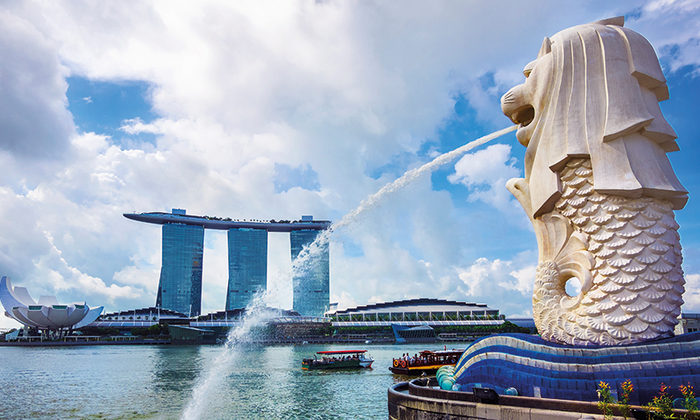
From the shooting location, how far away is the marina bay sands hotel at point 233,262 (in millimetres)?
147250

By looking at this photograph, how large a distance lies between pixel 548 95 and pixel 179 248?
149 m

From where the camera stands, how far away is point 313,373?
38.5 m

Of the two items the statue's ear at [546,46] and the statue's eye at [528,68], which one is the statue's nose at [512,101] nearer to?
the statue's eye at [528,68]

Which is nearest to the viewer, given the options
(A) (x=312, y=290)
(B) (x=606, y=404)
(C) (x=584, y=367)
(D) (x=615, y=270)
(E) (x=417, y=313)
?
(B) (x=606, y=404)

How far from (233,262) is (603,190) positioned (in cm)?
14879

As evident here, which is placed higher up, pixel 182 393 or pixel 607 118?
pixel 607 118

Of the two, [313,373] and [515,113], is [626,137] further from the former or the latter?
[313,373]

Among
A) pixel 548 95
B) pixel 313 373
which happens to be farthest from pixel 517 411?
pixel 313 373

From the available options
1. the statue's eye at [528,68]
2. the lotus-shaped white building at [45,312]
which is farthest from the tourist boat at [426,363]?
the lotus-shaped white building at [45,312]

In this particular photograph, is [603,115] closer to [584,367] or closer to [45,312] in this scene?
[584,367]

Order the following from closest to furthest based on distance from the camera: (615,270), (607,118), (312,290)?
(615,270), (607,118), (312,290)

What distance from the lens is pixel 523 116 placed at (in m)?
15.1

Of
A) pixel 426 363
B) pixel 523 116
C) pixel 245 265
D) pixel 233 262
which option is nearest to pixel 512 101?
pixel 523 116

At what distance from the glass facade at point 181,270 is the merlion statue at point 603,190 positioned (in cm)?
14570
